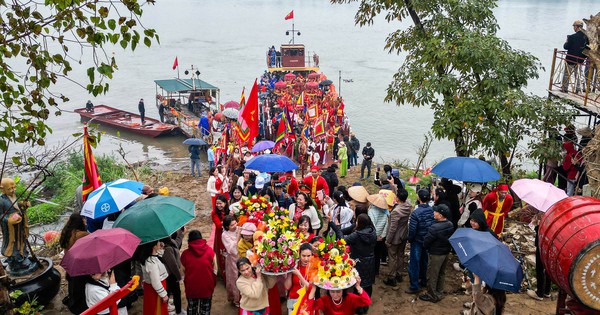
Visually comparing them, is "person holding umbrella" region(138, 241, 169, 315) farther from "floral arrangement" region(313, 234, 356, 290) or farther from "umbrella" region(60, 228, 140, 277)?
"floral arrangement" region(313, 234, 356, 290)

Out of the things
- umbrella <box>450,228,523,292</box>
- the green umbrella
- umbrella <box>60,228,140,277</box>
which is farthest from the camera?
the green umbrella

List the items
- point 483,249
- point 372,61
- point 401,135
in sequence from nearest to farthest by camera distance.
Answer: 1. point 483,249
2. point 401,135
3. point 372,61

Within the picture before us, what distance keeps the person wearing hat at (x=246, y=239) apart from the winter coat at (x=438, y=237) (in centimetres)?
227

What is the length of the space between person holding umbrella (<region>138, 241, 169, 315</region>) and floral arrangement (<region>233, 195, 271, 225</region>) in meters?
1.51

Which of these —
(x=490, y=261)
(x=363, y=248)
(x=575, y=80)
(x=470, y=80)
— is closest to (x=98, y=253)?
(x=363, y=248)

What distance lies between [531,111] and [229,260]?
6010 mm

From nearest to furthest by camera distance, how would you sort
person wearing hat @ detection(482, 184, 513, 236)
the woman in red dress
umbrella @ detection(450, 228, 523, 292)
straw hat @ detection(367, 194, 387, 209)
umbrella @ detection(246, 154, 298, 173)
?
umbrella @ detection(450, 228, 523, 292) → the woman in red dress → straw hat @ detection(367, 194, 387, 209) → person wearing hat @ detection(482, 184, 513, 236) → umbrella @ detection(246, 154, 298, 173)

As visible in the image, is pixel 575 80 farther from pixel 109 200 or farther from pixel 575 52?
pixel 109 200

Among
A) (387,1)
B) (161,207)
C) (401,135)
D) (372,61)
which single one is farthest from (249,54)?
(161,207)

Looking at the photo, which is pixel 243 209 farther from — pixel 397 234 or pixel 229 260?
pixel 397 234

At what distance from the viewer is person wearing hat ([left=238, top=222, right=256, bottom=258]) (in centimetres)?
630

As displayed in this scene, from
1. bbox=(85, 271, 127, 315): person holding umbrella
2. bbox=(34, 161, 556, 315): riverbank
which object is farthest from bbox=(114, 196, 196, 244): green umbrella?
bbox=(34, 161, 556, 315): riverbank

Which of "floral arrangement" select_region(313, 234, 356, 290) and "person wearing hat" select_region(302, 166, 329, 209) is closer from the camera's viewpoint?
"floral arrangement" select_region(313, 234, 356, 290)

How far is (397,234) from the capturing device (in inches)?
276
